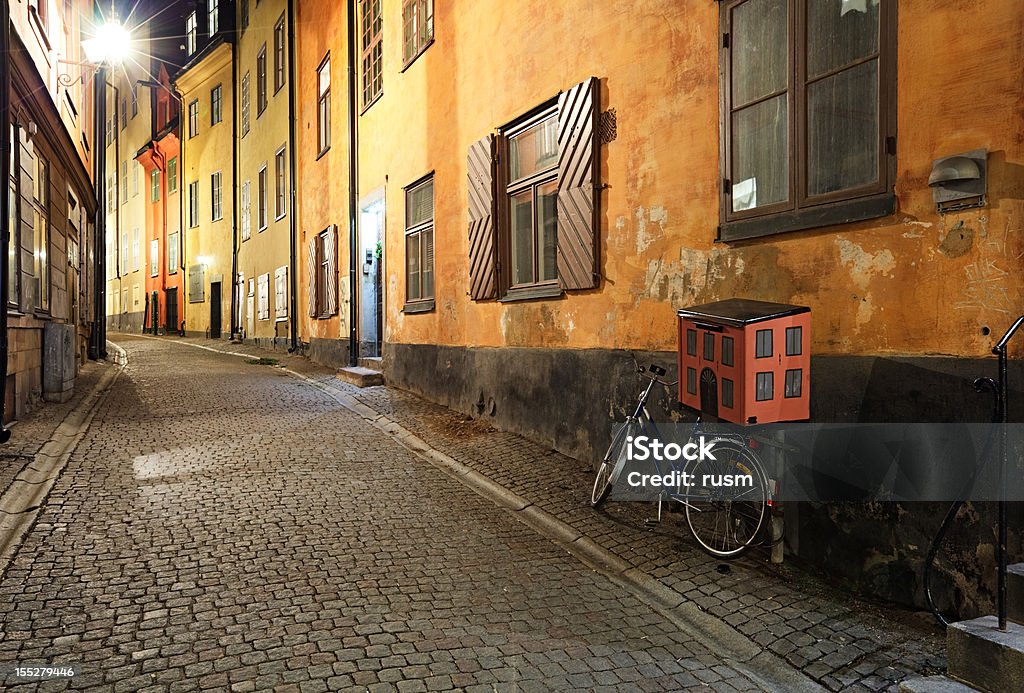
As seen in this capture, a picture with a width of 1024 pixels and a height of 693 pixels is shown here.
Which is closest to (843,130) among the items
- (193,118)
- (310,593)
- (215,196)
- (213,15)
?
(310,593)

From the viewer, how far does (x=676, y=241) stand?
19.4ft

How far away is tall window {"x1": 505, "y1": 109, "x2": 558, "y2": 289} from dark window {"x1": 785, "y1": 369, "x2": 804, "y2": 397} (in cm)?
382

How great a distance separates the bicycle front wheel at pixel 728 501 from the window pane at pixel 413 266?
297 inches

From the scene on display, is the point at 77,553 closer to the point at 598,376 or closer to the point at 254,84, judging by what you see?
the point at 598,376

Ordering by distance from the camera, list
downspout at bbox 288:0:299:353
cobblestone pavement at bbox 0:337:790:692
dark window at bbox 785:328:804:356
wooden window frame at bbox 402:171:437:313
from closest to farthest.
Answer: cobblestone pavement at bbox 0:337:790:692 → dark window at bbox 785:328:804:356 → wooden window frame at bbox 402:171:437:313 → downspout at bbox 288:0:299:353

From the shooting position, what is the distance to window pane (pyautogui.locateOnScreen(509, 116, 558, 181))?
26.2ft

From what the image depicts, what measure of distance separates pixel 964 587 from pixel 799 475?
107cm

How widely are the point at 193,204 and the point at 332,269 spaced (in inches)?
622

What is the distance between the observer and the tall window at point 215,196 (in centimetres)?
2661

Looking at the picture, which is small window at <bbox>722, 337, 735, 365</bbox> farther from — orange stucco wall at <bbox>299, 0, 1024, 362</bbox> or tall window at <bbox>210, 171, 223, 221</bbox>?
tall window at <bbox>210, 171, 223, 221</bbox>

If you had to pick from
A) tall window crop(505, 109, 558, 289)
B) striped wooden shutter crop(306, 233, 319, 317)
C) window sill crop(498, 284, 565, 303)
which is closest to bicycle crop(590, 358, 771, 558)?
window sill crop(498, 284, 565, 303)

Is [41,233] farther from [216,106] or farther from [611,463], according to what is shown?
[216,106]

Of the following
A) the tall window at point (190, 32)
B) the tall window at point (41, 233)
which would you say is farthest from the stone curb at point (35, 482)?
the tall window at point (190, 32)

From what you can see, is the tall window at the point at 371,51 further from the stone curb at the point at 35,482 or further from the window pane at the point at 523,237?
the stone curb at the point at 35,482
